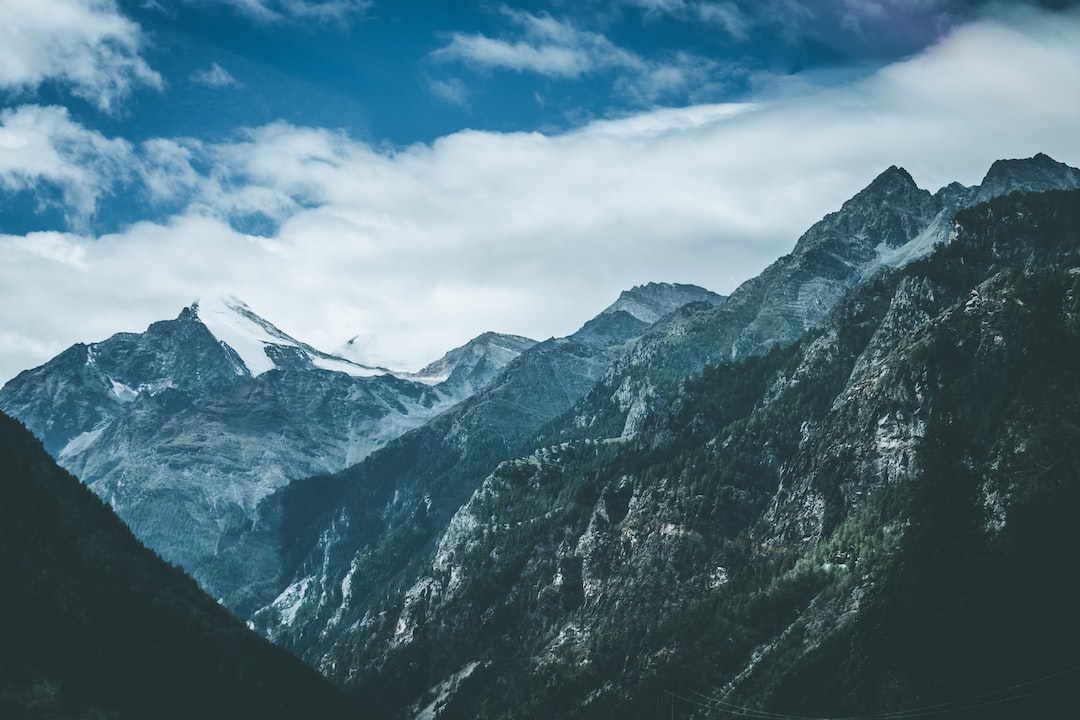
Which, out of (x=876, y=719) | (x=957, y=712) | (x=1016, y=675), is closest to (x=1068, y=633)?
(x=1016, y=675)

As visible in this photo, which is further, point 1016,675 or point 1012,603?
point 1012,603

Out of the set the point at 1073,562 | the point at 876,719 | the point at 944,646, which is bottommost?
the point at 876,719

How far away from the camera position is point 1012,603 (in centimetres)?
19688

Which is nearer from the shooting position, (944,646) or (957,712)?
(957,712)

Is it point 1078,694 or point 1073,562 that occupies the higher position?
point 1073,562

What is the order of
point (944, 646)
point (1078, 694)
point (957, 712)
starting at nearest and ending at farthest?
point (1078, 694) → point (957, 712) → point (944, 646)

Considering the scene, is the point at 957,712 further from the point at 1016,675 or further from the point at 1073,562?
the point at 1073,562

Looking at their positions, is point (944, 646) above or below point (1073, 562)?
below

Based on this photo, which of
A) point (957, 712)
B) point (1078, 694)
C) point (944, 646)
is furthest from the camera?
point (944, 646)

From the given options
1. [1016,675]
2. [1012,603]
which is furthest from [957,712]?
[1012,603]

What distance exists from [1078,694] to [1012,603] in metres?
25.3

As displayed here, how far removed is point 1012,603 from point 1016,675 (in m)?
16.8

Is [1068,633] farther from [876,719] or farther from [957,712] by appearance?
[876,719]

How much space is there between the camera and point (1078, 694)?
173250 millimetres
